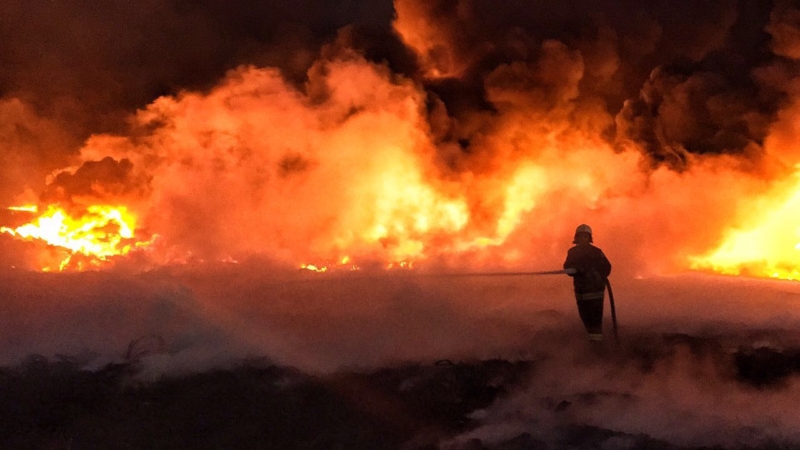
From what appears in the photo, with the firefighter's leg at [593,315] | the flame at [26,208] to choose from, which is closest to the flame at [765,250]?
the firefighter's leg at [593,315]

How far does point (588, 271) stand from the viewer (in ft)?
36.3

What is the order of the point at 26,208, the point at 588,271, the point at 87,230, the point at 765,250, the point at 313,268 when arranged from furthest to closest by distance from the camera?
the point at 765,250 < the point at 26,208 < the point at 87,230 < the point at 313,268 < the point at 588,271

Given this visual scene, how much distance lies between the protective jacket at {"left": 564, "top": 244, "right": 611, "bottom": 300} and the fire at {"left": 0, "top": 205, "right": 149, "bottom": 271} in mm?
11095

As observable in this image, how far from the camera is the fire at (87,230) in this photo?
54.3 feet

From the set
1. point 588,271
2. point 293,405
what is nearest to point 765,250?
point 588,271

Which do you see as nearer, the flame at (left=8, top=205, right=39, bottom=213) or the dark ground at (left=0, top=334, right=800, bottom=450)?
the dark ground at (left=0, top=334, right=800, bottom=450)

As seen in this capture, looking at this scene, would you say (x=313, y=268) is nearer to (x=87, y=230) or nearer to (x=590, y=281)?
(x=87, y=230)

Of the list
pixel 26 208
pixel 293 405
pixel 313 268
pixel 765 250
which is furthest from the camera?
pixel 765 250

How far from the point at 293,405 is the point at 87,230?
10355 mm

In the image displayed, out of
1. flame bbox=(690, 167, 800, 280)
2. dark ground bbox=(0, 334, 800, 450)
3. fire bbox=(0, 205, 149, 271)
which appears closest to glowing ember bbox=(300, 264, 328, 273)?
fire bbox=(0, 205, 149, 271)

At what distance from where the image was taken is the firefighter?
11.1 meters

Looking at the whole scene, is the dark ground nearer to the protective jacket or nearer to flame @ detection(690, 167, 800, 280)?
the protective jacket

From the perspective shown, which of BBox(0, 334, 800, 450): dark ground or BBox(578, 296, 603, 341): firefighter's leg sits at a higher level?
BBox(578, 296, 603, 341): firefighter's leg

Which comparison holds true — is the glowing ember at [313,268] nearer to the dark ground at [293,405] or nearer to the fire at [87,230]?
the fire at [87,230]
